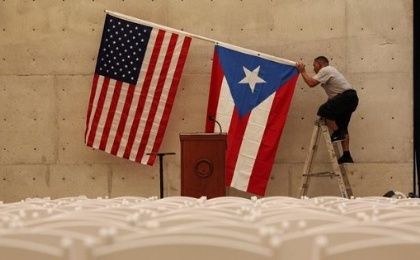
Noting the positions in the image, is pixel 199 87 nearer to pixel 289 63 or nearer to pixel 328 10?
pixel 289 63

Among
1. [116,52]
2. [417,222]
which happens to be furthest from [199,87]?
[417,222]

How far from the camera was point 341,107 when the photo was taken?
777cm

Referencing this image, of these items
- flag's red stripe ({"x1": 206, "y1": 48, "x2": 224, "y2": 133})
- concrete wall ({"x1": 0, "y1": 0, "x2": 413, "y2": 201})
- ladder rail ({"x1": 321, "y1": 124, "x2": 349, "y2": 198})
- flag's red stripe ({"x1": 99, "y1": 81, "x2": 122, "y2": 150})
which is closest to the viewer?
ladder rail ({"x1": 321, "y1": 124, "x2": 349, "y2": 198})

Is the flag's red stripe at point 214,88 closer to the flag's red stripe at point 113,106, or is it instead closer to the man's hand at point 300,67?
the man's hand at point 300,67

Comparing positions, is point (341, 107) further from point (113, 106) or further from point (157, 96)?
point (113, 106)

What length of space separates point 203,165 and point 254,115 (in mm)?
1662

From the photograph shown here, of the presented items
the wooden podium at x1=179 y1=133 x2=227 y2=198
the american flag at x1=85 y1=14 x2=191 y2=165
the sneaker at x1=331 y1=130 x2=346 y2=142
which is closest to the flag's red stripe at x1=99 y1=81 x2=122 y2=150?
the american flag at x1=85 y1=14 x2=191 y2=165

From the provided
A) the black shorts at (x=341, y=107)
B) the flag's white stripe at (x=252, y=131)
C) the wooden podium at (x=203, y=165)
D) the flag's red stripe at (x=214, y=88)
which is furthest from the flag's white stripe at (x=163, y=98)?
the black shorts at (x=341, y=107)

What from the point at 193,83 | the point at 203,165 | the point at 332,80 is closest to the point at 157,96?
the point at 193,83

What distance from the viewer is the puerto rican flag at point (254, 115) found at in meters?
7.91

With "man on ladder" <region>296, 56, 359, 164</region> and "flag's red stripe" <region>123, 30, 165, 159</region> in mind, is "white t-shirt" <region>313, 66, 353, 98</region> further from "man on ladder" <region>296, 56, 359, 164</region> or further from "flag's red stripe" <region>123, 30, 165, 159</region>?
"flag's red stripe" <region>123, 30, 165, 159</region>

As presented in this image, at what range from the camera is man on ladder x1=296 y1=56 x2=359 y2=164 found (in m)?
7.79

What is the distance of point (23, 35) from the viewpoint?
8656 millimetres

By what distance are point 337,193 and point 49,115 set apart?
13.3 ft
